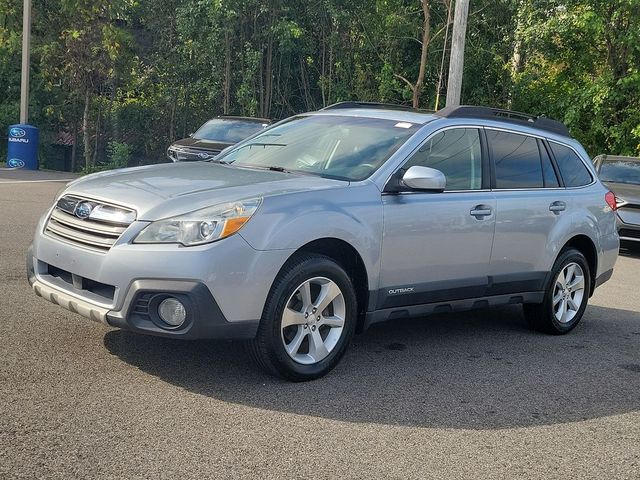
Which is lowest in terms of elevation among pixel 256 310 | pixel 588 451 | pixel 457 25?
pixel 588 451

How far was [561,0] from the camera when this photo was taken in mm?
21484

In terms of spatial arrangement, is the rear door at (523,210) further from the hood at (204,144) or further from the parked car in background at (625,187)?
the hood at (204,144)

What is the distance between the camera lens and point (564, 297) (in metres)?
7.13

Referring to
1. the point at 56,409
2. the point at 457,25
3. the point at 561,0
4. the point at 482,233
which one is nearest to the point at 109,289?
the point at 56,409

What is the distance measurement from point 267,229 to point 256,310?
47cm

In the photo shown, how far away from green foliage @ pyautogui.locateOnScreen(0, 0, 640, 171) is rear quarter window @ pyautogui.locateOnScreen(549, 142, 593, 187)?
14.9 m

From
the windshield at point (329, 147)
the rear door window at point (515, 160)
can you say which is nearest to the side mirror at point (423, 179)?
the windshield at point (329, 147)

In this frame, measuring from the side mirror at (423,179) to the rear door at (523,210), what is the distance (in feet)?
3.03

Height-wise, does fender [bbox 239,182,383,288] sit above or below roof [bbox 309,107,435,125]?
below

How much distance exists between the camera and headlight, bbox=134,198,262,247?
4.69 m

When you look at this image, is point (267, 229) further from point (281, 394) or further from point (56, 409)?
point (56, 409)

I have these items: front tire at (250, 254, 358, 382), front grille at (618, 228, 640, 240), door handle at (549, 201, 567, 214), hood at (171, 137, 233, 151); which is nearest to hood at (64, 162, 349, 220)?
front tire at (250, 254, 358, 382)

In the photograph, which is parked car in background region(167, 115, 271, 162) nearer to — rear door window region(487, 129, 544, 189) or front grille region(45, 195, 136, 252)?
rear door window region(487, 129, 544, 189)

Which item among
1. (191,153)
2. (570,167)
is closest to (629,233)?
(570,167)
